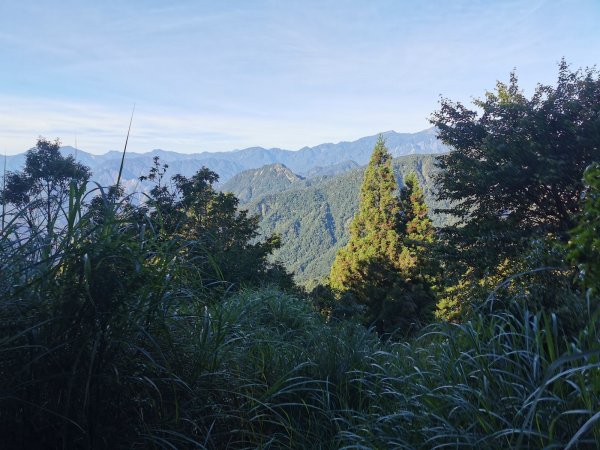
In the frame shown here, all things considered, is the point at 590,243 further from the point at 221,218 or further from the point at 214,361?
the point at 221,218

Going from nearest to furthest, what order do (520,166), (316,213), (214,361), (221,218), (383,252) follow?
(214,361)
(520,166)
(221,218)
(383,252)
(316,213)

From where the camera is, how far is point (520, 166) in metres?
11.2

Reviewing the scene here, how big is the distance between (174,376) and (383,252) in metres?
22.1

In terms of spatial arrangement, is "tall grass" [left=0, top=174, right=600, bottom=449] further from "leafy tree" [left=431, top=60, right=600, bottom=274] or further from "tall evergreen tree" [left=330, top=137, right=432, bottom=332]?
"tall evergreen tree" [left=330, top=137, right=432, bottom=332]

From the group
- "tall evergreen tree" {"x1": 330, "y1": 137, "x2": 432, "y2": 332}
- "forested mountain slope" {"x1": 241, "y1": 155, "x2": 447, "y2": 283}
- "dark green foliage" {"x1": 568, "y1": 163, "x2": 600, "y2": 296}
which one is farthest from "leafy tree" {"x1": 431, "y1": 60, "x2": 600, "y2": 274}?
"forested mountain slope" {"x1": 241, "y1": 155, "x2": 447, "y2": 283}

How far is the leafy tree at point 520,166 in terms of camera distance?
10.6 metres

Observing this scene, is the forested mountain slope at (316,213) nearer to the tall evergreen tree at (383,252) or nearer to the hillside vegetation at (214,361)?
the tall evergreen tree at (383,252)

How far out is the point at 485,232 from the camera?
37.1ft

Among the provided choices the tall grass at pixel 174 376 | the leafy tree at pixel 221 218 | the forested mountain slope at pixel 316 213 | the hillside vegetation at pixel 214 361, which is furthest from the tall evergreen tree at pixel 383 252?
the forested mountain slope at pixel 316 213

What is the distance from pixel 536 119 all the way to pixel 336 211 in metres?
146

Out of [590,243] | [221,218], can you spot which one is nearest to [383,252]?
[221,218]

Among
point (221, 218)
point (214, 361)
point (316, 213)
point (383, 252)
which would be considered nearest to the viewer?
point (214, 361)

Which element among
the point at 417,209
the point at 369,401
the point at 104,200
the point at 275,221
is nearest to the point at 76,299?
the point at 104,200

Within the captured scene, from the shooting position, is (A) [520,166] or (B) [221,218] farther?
(B) [221,218]
